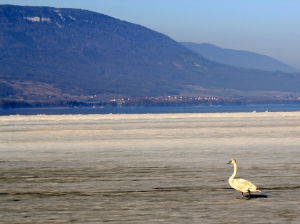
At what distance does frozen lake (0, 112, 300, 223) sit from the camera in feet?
40.5

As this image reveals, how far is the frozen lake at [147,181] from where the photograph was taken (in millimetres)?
12344

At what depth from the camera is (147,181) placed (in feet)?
53.4

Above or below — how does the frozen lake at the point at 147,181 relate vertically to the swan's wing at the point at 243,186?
below

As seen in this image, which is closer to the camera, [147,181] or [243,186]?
[243,186]

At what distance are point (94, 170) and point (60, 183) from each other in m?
2.50

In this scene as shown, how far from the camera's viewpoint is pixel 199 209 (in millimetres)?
12742

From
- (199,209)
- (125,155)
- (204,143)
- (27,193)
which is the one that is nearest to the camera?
(199,209)

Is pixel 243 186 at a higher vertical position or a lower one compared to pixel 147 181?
higher

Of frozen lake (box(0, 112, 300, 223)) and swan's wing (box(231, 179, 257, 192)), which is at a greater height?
swan's wing (box(231, 179, 257, 192))

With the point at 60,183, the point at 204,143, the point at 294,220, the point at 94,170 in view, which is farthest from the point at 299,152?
the point at 294,220

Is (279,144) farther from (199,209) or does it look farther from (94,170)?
(199,209)

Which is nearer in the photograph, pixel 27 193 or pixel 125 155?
pixel 27 193

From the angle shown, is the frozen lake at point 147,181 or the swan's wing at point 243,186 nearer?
the frozen lake at point 147,181

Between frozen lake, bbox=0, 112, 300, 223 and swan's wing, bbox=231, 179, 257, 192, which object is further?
swan's wing, bbox=231, 179, 257, 192
